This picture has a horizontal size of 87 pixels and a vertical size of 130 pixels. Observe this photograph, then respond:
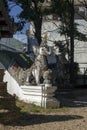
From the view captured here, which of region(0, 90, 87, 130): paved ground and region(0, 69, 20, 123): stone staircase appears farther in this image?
region(0, 69, 20, 123): stone staircase

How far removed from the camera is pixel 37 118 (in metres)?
12.8

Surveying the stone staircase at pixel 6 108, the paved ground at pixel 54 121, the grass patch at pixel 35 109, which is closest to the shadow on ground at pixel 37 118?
the paved ground at pixel 54 121

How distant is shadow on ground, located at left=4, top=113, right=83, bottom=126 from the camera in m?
11.8

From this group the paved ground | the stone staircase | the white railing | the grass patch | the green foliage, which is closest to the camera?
the paved ground

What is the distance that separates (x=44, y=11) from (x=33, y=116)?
1576 cm

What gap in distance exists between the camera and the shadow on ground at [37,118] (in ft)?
38.8

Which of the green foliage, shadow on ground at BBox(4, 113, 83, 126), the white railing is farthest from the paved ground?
the green foliage

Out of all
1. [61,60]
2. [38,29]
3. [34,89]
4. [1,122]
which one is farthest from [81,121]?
[38,29]

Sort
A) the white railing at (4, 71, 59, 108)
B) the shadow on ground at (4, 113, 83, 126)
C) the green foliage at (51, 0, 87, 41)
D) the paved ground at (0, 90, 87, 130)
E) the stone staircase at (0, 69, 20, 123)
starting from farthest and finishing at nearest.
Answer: the green foliage at (51, 0, 87, 41), the white railing at (4, 71, 59, 108), the shadow on ground at (4, 113, 83, 126), the stone staircase at (0, 69, 20, 123), the paved ground at (0, 90, 87, 130)

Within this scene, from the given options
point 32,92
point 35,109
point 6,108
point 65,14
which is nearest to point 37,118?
point 6,108

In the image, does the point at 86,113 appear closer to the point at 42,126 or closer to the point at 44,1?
the point at 42,126

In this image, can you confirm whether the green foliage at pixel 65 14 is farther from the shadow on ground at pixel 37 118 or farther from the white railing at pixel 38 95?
the shadow on ground at pixel 37 118

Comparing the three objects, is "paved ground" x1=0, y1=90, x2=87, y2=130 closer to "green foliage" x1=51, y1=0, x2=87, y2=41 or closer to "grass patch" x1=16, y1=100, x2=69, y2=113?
"grass patch" x1=16, y1=100, x2=69, y2=113

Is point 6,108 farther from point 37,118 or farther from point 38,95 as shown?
point 38,95
